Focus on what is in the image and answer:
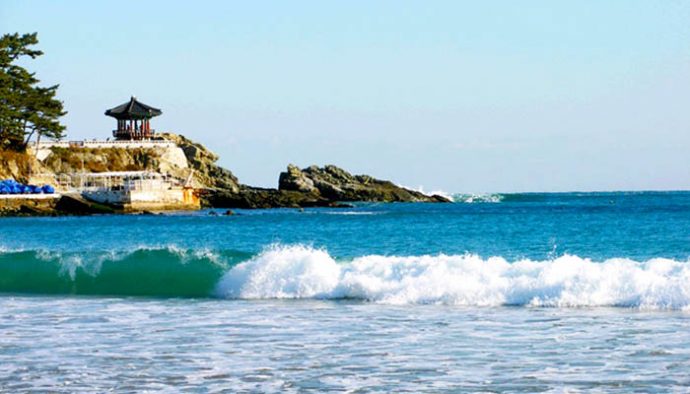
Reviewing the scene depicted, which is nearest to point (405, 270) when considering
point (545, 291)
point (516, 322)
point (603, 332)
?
point (545, 291)

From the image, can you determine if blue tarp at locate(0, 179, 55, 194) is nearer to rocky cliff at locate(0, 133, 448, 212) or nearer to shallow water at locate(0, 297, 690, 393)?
rocky cliff at locate(0, 133, 448, 212)

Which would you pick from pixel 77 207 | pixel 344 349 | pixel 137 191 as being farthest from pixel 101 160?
pixel 344 349

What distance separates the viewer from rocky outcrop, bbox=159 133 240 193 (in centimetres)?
10025

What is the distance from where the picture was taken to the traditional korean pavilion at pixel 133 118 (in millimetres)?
95000

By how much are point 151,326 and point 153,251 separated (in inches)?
433

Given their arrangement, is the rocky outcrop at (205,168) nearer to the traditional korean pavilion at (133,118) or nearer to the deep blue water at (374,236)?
the traditional korean pavilion at (133,118)

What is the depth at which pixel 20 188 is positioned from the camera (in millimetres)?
73062

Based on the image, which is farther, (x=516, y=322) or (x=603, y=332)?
(x=516, y=322)

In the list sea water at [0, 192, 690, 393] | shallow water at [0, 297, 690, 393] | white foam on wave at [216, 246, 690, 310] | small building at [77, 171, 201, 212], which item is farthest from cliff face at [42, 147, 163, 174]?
shallow water at [0, 297, 690, 393]

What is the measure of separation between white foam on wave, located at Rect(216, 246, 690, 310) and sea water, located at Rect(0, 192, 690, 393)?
0.13 ft

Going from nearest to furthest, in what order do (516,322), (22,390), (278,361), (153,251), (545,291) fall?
(22,390) < (278,361) < (516,322) < (545,291) < (153,251)

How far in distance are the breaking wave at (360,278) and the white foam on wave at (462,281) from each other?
0.7 inches

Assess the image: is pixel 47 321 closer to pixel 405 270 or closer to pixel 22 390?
pixel 22 390

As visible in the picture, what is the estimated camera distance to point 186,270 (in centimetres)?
2381
